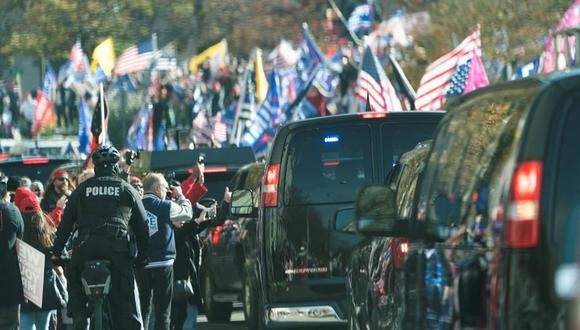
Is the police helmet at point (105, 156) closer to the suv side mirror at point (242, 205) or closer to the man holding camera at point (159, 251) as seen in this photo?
the man holding camera at point (159, 251)

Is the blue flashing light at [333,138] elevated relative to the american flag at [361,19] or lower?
lower

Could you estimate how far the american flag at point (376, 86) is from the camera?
24.5 meters

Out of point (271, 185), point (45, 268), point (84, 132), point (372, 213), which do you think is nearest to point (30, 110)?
point (84, 132)

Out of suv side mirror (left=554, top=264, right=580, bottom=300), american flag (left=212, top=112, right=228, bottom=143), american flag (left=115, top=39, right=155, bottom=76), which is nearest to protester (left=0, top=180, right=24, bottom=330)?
suv side mirror (left=554, top=264, right=580, bottom=300)

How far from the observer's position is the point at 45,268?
13664mm

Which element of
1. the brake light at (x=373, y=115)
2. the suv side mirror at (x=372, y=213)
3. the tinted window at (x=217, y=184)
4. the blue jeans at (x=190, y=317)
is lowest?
the blue jeans at (x=190, y=317)

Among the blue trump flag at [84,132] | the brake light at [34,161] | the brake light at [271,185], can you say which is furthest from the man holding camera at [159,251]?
the blue trump flag at [84,132]

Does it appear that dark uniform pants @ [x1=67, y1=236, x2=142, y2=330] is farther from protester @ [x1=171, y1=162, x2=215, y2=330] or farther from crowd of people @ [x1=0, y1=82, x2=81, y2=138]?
crowd of people @ [x1=0, y1=82, x2=81, y2=138]

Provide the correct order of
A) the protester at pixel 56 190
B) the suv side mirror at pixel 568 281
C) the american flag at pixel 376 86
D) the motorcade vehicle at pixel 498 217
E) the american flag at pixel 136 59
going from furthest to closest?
the american flag at pixel 136 59, the american flag at pixel 376 86, the protester at pixel 56 190, the motorcade vehicle at pixel 498 217, the suv side mirror at pixel 568 281

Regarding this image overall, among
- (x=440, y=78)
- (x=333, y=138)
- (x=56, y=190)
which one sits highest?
(x=440, y=78)

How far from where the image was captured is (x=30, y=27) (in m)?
69.0

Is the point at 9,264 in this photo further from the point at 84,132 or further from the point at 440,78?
the point at 84,132

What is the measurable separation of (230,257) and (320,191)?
5086mm

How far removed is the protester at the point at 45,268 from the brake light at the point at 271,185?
5.18ft
